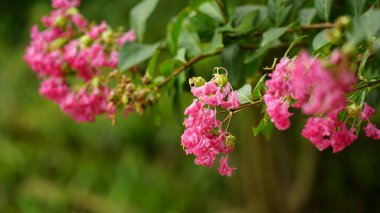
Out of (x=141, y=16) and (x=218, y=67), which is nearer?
(x=218, y=67)

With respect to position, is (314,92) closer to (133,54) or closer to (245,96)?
(245,96)

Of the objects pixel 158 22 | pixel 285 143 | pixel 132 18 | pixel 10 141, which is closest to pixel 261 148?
pixel 285 143

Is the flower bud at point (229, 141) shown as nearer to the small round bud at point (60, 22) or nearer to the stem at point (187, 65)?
the stem at point (187, 65)

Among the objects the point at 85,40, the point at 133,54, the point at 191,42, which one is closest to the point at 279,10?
the point at 191,42

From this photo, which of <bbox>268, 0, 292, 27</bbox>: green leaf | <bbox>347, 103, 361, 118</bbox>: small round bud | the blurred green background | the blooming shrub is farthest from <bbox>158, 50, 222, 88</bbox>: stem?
the blurred green background

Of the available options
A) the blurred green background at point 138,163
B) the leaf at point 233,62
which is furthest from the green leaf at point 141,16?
the blurred green background at point 138,163

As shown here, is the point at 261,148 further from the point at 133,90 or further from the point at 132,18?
the point at 133,90
